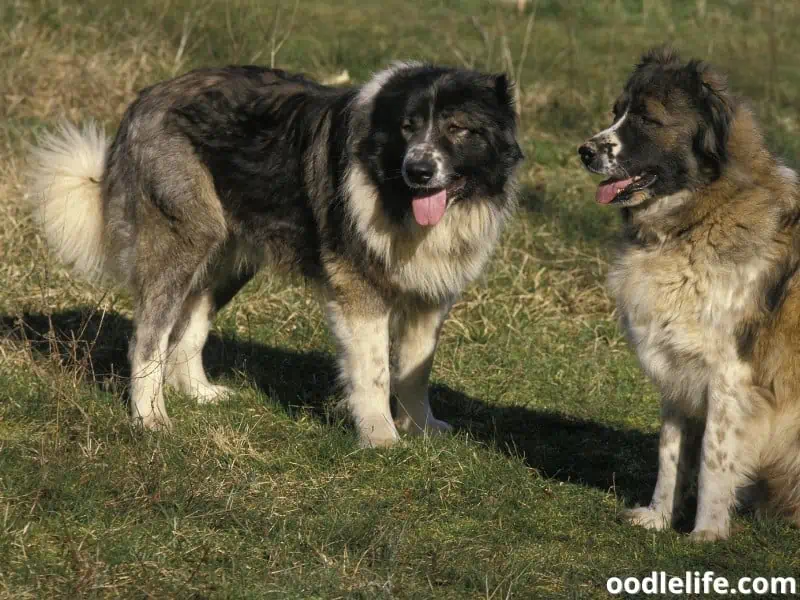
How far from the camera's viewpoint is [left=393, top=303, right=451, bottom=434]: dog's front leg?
17.8ft

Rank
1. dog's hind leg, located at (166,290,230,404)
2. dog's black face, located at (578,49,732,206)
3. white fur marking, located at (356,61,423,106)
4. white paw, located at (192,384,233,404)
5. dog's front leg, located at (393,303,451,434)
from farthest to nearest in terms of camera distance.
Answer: dog's hind leg, located at (166,290,230,404)
white paw, located at (192,384,233,404)
dog's front leg, located at (393,303,451,434)
white fur marking, located at (356,61,423,106)
dog's black face, located at (578,49,732,206)

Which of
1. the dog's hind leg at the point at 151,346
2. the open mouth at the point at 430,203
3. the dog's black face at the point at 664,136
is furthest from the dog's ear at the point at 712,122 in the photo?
the dog's hind leg at the point at 151,346

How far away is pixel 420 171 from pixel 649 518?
180cm

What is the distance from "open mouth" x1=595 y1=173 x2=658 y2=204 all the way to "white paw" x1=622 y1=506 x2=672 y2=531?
1.27 m

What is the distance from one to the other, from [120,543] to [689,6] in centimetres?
1248

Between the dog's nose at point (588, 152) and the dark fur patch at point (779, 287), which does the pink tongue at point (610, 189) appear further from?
the dark fur patch at point (779, 287)

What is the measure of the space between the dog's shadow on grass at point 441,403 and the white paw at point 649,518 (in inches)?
12.0

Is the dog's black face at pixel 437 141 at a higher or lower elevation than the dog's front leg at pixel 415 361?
higher

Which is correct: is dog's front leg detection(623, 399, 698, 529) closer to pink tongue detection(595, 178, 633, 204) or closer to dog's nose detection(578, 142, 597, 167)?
pink tongue detection(595, 178, 633, 204)

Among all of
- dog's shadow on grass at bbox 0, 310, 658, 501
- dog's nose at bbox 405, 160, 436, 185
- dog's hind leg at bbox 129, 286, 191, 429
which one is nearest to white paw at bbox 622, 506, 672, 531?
dog's shadow on grass at bbox 0, 310, 658, 501

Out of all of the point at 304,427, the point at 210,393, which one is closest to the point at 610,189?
the point at 304,427

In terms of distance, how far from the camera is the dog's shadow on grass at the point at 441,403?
5113 millimetres

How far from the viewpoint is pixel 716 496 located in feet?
13.7

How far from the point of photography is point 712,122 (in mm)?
4133
